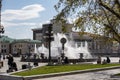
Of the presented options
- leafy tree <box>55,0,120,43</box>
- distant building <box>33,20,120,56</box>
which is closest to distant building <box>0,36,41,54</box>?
distant building <box>33,20,120,56</box>

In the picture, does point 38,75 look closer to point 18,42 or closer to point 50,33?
point 50,33

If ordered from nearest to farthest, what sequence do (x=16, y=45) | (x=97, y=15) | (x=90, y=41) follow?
(x=97, y=15), (x=90, y=41), (x=16, y=45)

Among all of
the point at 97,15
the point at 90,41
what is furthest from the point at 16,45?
the point at 97,15

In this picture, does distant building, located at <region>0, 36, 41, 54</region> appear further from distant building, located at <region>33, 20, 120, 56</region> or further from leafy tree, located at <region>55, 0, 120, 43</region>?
leafy tree, located at <region>55, 0, 120, 43</region>

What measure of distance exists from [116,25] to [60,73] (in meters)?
5.51

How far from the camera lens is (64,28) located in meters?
25.4

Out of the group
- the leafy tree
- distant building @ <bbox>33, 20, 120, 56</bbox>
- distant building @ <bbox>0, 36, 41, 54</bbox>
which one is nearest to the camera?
the leafy tree

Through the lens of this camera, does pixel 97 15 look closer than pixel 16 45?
Yes

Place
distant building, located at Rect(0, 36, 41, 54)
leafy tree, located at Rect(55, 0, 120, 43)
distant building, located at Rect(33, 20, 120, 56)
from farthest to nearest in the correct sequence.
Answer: distant building, located at Rect(0, 36, 41, 54), distant building, located at Rect(33, 20, 120, 56), leafy tree, located at Rect(55, 0, 120, 43)

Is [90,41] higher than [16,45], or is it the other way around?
[90,41]

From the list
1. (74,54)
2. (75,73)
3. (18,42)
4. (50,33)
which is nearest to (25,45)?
(18,42)

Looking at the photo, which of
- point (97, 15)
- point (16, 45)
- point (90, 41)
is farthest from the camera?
point (16, 45)

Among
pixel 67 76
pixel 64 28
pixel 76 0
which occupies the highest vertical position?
pixel 76 0

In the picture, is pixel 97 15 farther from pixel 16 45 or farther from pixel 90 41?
pixel 16 45
